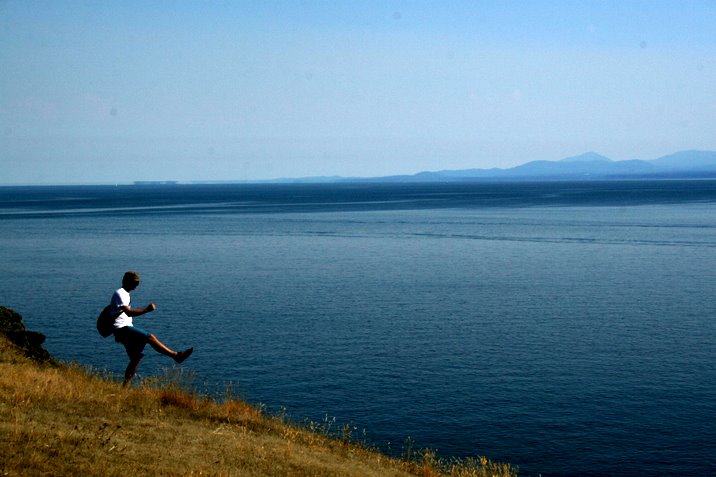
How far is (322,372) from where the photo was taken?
3284cm

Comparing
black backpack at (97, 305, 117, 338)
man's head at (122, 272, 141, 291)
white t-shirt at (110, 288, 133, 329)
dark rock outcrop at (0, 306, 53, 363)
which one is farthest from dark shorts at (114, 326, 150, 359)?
dark rock outcrop at (0, 306, 53, 363)

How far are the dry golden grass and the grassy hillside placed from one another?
0.02 meters

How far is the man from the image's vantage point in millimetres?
16516

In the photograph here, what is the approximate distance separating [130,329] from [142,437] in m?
3.28

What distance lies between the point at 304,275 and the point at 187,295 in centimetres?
1229

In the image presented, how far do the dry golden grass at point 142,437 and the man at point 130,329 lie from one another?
1.16m

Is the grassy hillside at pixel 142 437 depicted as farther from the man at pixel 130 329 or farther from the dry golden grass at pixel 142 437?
the man at pixel 130 329

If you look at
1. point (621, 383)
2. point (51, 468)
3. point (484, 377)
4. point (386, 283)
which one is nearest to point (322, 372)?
point (484, 377)

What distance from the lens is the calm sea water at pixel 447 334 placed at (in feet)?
87.9

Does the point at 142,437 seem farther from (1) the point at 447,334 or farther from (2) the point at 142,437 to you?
(1) the point at 447,334

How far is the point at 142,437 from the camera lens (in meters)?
14.4

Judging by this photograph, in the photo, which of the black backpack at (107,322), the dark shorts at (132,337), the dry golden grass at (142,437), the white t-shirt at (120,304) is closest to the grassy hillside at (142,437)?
the dry golden grass at (142,437)

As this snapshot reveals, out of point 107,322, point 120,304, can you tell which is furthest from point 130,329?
point 120,304

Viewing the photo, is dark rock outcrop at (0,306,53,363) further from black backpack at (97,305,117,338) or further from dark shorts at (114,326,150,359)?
black backpack at (97,305,117,338)
